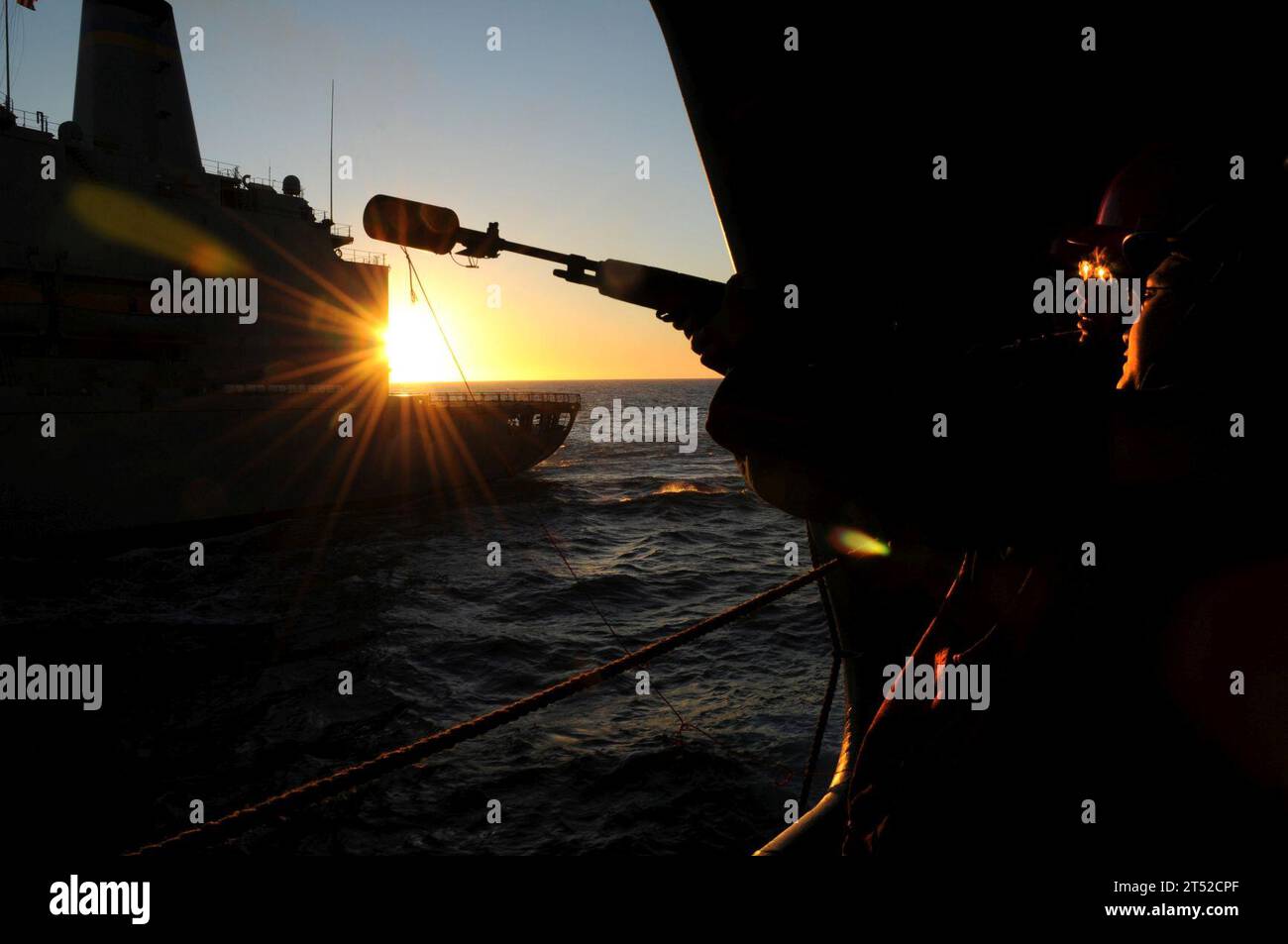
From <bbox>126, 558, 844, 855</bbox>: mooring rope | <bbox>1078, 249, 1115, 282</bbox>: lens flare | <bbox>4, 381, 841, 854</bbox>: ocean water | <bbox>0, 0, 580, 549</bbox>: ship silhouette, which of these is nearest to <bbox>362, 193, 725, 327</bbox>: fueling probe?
<bbox>1078, 249, 1115, 282</bbox>: lens flare

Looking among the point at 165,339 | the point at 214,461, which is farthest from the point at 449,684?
the point at 165,339

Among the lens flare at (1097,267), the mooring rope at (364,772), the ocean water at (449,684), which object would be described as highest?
the lens flare at (1097,267)

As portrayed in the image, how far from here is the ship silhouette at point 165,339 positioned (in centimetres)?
2036

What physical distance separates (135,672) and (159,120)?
2256 cm

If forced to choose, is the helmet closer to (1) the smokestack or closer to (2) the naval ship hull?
(2) the naval ship hull

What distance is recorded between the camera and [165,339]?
23234mm

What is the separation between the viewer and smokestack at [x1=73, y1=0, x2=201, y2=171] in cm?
2425

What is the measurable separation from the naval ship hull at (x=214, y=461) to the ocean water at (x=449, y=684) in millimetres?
1343

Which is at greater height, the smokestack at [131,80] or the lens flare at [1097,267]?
the smokestack at [131,80]

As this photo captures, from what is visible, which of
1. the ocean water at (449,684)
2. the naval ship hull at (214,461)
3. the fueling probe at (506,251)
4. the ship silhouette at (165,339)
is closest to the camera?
the fueling probe at (506,251)

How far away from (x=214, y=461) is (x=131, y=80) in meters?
14.3

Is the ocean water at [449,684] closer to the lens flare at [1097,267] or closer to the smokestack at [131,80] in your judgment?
the lens flare at [1097,267]

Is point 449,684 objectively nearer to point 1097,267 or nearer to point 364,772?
point 364,772

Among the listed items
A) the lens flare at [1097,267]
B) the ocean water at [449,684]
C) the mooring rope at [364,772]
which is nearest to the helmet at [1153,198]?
the lens flare at [1097,267]
